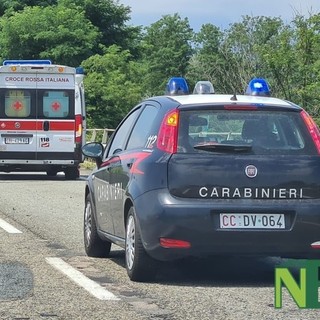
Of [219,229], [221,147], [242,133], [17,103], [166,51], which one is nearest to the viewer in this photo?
[219,229]

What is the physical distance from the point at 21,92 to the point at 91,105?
3356 centimetres

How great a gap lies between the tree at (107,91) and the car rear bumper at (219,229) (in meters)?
48.7

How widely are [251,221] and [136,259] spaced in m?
1.01

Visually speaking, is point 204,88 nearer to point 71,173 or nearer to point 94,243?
point 94,243

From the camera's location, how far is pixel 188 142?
9211 millimetres

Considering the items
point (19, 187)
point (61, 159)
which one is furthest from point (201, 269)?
point (61, 159)

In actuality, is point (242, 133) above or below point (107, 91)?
above

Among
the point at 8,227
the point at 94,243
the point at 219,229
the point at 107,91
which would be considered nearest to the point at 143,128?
the point at 219,229

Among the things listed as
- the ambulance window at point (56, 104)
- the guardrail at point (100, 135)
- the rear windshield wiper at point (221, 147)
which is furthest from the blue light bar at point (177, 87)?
the guardrail at point (100, 135)

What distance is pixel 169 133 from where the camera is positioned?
9.23 meters

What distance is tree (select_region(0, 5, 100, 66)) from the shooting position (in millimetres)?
58688

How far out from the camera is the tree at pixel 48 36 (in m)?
58.7

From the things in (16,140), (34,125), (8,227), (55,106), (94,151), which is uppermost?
(94,151)

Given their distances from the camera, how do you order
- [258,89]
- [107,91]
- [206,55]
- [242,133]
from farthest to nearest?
[206,55], [107,91], [258,89], [242,133]
